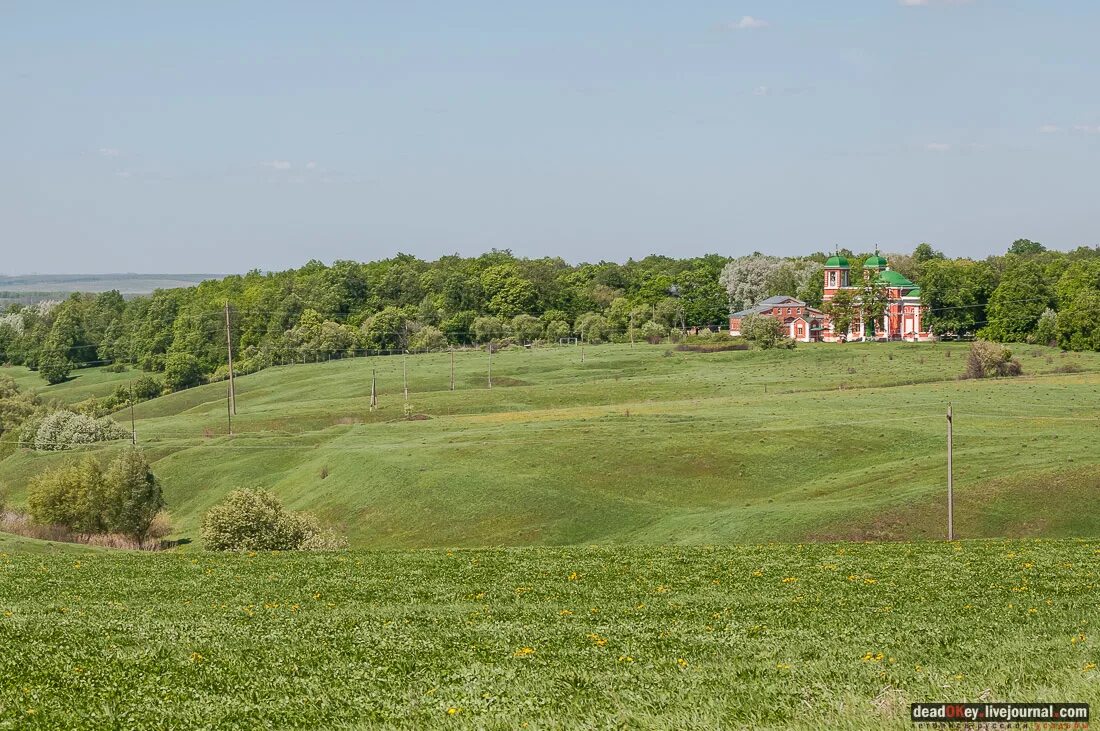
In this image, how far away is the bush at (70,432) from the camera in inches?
4493

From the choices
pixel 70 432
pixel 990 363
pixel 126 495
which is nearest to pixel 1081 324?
pixel 990 363

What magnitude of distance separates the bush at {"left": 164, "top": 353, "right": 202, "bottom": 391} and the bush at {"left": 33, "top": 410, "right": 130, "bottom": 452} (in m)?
55.8

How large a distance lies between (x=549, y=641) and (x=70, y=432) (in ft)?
339

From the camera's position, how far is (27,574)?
3466cm

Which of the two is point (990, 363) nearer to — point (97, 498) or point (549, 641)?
point (97, 498)

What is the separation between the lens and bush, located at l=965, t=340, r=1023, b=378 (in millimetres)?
136250

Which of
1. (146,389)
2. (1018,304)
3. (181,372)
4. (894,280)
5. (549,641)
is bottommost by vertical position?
(146,389)

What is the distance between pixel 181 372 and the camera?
17788cm

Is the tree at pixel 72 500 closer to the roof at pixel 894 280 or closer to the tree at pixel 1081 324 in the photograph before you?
the tree at pixel 1081 324

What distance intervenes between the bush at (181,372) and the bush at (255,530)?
12181 cm

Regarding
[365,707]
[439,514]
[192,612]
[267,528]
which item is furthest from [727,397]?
[365,707]

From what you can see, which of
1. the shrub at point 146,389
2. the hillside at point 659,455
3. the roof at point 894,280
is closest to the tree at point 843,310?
the roof at point 894,280

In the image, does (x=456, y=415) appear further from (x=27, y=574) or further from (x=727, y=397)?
(x=27, y=574)

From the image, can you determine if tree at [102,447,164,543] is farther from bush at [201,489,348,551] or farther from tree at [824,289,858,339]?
tree at [824,289,858,339]
